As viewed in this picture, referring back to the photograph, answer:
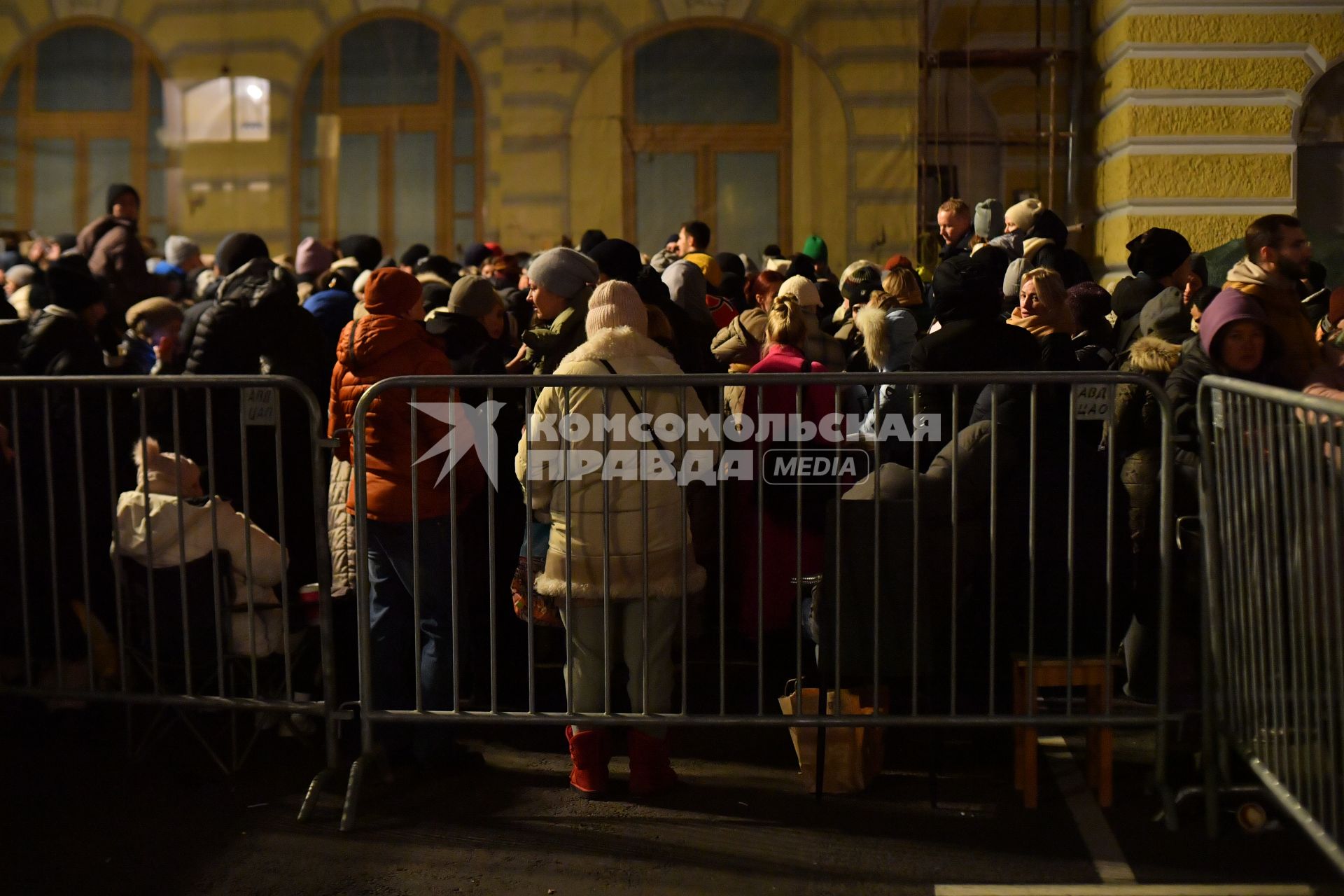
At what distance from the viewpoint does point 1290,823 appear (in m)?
5.27

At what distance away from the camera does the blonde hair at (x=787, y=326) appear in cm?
706

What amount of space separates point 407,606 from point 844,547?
177cm

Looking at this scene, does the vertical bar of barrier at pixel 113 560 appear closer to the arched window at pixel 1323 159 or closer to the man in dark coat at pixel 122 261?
the man in dark coat at pixel 122 261

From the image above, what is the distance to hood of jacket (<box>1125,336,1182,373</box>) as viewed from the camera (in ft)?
21.4

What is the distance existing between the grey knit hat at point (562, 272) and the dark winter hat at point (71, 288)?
9.24 feet

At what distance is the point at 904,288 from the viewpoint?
338 inches

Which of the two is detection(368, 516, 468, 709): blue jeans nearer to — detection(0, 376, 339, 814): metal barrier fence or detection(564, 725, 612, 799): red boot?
detection(0, 376, 339, 814): metal barrier fence

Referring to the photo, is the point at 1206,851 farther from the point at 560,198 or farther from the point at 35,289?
the point at 560,198

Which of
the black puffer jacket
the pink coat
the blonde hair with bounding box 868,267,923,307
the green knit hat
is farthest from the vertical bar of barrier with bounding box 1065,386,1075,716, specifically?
the green knit hat

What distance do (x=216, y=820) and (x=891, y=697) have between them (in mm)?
2546

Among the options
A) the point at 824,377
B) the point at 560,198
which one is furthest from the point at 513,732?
the point at 560,198

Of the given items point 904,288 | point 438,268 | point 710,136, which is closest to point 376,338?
point 904,288

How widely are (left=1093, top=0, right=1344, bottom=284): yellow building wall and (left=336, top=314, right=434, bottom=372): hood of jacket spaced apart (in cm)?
1041

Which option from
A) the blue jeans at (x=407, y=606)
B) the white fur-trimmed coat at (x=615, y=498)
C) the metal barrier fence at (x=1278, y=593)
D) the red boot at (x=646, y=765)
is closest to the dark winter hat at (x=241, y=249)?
the blue jeans at (x=407, y=606)
